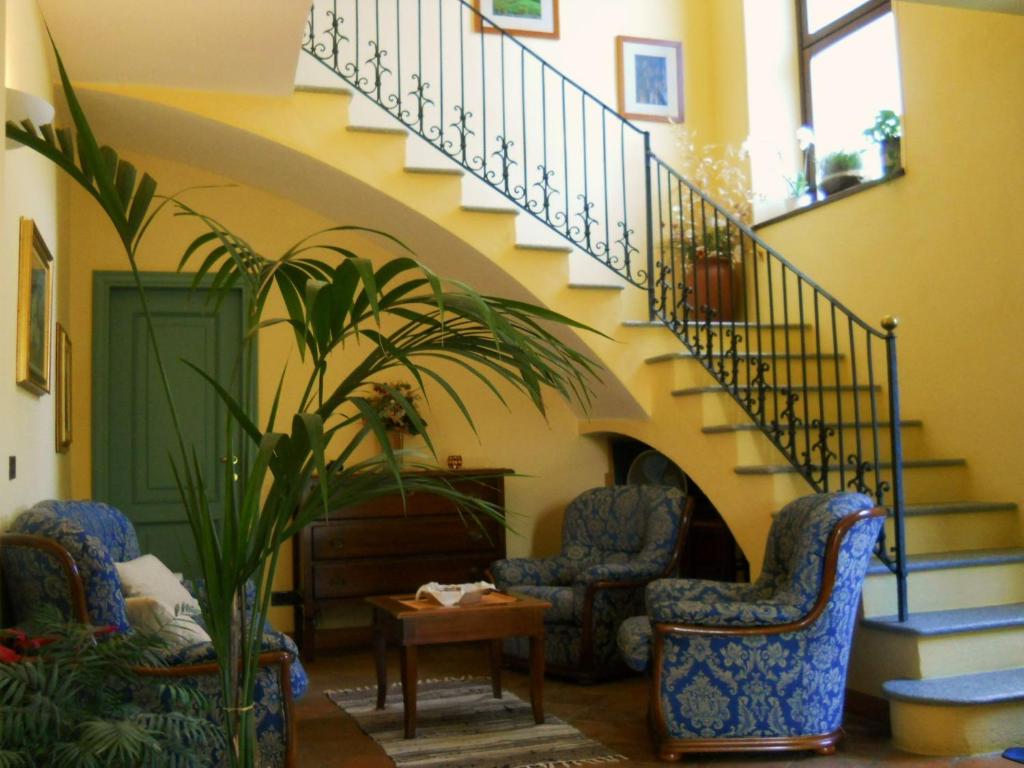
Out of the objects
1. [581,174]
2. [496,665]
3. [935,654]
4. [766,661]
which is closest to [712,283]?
[581,174]

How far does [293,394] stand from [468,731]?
2739mm

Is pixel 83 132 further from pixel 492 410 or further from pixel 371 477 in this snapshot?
pixel 492 410

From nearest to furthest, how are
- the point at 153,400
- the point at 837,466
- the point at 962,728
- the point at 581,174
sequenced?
the point at 962,728, the point at 837,466, the point at 153,400, the point at 581,174

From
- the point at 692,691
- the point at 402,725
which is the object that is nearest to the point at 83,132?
the point at 692,691

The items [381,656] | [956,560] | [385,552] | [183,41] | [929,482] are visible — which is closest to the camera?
[956,560]

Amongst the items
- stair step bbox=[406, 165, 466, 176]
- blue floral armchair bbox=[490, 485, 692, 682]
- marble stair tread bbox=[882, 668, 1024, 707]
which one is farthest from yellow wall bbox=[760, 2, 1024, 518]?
stair step bbox=[406, 165, 466, 176]

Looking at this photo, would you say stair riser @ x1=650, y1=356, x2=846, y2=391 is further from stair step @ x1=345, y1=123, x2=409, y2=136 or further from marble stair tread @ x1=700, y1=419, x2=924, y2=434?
stair step @ x1=345, y1=123, x2=409, y2=136

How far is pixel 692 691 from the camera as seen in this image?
3.93m

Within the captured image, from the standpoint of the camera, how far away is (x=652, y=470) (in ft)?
22.6

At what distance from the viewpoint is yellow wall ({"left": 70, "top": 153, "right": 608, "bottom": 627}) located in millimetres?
6227

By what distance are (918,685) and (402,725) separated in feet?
6.91

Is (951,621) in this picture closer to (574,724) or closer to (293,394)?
(574,724)

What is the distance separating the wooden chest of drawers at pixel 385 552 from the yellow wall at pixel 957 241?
2.43 m

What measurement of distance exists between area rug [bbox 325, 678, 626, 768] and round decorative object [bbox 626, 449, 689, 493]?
206 centimetres
